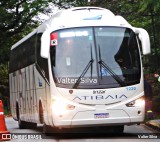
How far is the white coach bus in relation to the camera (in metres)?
15.5

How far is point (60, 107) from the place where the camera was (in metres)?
15.5

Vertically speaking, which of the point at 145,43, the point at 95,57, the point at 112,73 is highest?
the point at 145,43

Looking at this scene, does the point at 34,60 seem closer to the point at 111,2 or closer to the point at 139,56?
the point at 139,56

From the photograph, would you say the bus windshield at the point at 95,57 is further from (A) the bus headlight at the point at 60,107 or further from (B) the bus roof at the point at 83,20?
(A) the bus headlight at the point at 60,107

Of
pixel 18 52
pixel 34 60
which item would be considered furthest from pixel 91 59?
pixel 18 52

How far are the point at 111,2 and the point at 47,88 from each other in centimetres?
1464

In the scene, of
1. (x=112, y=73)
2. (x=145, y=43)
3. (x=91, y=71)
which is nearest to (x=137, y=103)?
(x=112, y=73)

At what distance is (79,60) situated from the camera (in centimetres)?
1580

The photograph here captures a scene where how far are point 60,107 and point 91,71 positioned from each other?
1.30 m

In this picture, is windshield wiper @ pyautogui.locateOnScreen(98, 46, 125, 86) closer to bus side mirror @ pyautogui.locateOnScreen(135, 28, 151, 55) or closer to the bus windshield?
the bus windshield

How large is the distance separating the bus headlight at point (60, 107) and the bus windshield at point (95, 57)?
0.47 metres

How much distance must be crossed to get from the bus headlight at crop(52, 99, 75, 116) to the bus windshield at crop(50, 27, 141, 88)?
47cm

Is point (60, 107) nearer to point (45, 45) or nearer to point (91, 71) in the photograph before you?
point (91, 71)

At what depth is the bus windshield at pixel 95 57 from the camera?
1568 centimetres
